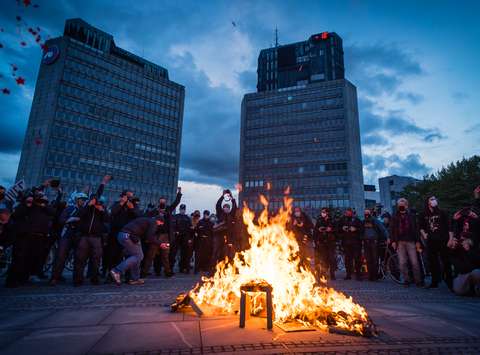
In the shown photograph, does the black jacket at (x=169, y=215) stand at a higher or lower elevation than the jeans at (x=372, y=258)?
higher

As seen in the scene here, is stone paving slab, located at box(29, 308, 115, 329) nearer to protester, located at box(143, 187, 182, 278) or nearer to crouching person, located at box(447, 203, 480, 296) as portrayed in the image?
protester, located at box(143, 187, 182, 278)

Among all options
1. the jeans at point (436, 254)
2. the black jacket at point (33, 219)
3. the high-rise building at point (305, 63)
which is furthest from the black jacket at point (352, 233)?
the high-rise building at point (305, 63)

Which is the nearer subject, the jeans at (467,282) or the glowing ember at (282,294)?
the glowing ember at (282,294)

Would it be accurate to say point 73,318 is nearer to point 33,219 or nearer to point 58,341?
point 58,341

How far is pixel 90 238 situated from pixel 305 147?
313 ft

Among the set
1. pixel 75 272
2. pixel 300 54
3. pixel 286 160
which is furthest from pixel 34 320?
pixel 300 54

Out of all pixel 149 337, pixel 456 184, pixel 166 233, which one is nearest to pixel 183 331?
pixel 149 337

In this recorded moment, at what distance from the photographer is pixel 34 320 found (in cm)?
392

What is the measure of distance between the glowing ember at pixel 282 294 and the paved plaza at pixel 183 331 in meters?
0.30

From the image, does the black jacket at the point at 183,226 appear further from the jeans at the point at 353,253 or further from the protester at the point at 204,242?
the jeans at the point at 353,253

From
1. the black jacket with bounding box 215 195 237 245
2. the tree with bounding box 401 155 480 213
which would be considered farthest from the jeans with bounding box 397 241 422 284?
the tree with bounding box 401 155 480 213

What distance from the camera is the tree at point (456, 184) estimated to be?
35438mm

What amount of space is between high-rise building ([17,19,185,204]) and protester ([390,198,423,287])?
88295mm

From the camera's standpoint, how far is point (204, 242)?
1129 cm
